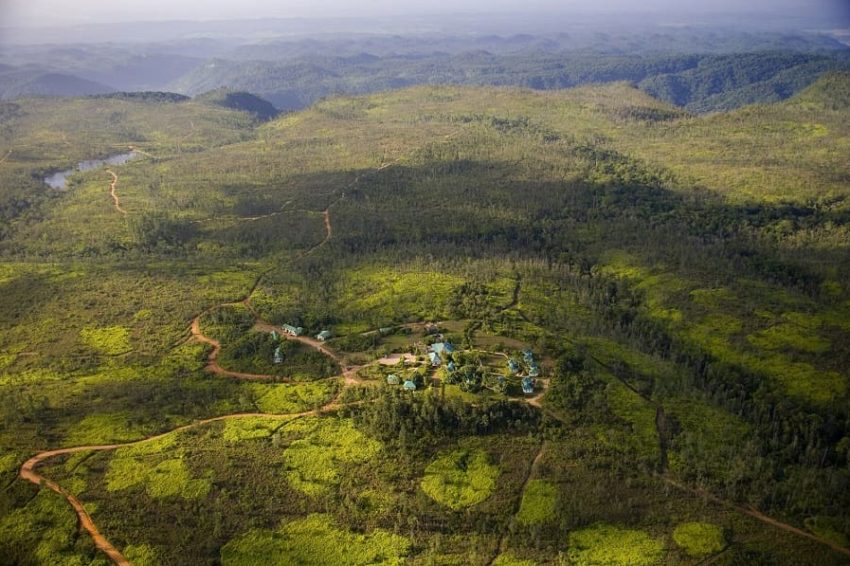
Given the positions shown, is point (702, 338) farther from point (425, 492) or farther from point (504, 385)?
point (425, 492)

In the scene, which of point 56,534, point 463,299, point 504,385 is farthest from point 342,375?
point 56,534

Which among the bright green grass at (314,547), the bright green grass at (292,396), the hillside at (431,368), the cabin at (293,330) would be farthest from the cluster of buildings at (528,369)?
the cabin at (293,330)

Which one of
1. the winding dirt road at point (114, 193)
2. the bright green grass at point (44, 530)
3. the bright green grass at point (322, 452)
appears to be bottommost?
the winding dirt road at point (114, 193)

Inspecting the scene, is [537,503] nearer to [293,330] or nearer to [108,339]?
[293,330]

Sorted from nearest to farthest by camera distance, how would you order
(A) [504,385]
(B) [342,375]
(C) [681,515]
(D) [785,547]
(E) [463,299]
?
(D) [785,547] → (C) [681,515] → (A) [504,385] → (B) [342,375] → (E) [463,299]

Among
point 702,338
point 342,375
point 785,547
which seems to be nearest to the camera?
point 785,547

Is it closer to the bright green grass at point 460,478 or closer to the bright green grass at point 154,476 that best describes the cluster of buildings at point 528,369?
the bright green grass at point 460,478

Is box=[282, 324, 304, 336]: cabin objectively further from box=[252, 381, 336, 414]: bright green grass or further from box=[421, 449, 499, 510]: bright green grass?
box=[421, 449, 499, 510]: bright green grass
